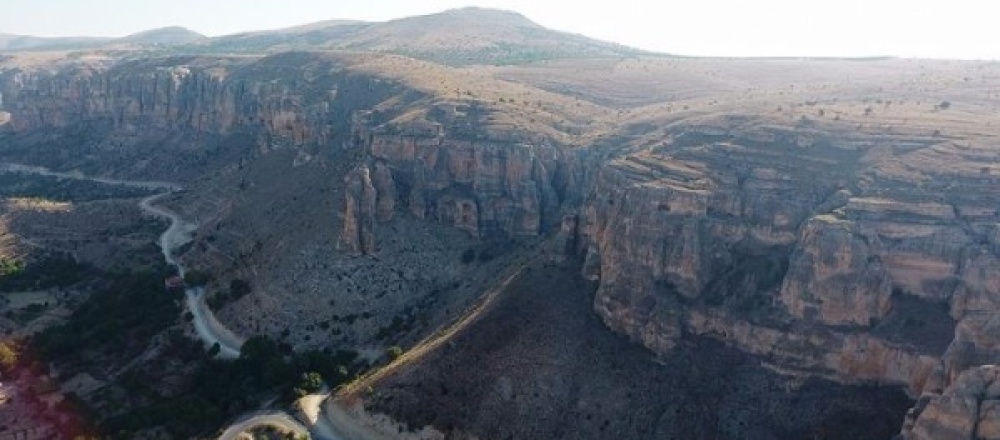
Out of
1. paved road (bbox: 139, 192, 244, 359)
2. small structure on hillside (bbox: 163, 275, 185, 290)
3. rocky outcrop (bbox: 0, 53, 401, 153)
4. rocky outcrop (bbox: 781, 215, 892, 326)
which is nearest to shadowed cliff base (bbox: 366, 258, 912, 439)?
rocky outcrop (bbox: 781, 215, 892, 326)

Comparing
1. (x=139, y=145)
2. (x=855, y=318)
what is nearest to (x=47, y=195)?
(x=139, y=145)

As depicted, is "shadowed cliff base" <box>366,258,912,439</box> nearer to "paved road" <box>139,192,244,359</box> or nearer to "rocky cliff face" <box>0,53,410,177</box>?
"paved road" <box>139,192,244,359</box>

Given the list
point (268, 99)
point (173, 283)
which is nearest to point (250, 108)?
point (268, 99)

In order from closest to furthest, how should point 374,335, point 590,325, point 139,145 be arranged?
1. point 590,325
2. point 374,335
3. point 139,145

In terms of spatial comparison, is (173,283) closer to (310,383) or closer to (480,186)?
(310,383)

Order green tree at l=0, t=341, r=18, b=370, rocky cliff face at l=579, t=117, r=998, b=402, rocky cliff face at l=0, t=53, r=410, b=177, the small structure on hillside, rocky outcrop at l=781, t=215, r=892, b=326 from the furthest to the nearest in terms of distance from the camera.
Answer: rocky cliff face at l=0, t=53, r=410, b=177
the small structure on hillside
green tree at l=0, t=341, r=18, b=370
rocky outcrop at l=781, t=215, r=892, b=326
rocky cliff face at l=579, t=117, r=998, b=402

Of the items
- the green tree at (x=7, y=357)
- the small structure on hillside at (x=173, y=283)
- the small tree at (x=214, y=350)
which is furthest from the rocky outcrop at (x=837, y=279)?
the green tree at (x=7, y=357)

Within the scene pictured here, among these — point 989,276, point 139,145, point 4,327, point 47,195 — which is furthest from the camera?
point 139,145

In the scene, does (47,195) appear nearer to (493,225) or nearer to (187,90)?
(187,90)

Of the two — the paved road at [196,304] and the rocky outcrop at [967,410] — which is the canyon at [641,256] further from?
the paved road at [196,304]
